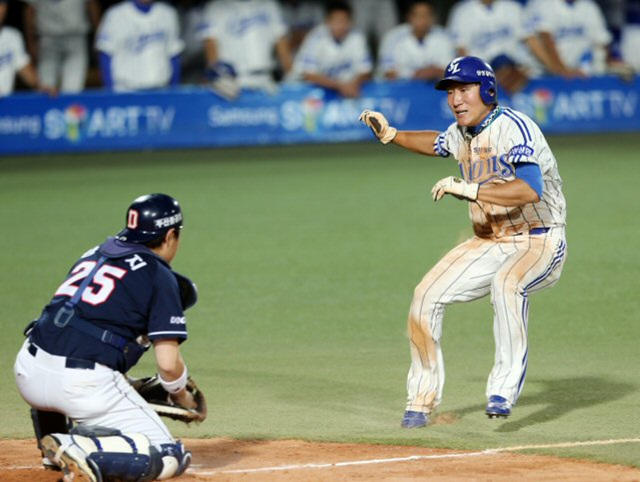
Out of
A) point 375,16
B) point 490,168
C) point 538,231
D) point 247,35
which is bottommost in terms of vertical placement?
point 538,231

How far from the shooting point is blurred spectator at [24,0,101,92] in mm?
20016

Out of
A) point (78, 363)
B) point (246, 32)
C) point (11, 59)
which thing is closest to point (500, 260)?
point (78, 363)

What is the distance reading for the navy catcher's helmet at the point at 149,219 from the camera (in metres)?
5.61

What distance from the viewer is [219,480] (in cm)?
571

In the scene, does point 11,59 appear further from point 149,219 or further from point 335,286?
point 149,219

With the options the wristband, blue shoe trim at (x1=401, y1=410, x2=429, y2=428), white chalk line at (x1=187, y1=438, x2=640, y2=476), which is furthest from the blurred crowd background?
the wristband

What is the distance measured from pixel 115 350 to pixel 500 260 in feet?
7.25

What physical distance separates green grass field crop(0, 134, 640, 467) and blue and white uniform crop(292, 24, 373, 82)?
1.53 metres

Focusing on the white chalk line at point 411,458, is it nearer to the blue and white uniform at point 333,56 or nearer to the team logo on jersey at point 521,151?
the team logo on jersey at point 521,151

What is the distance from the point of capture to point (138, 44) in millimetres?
19891

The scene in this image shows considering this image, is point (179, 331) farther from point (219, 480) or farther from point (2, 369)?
point (2, 369)

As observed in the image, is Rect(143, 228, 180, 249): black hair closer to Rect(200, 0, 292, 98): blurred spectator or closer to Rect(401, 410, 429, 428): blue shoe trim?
Rect(401, 410, 429, 428): blue shoe trim

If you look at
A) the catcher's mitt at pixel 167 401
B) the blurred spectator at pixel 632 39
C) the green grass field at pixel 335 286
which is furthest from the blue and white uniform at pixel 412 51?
the catcher's mitt at pixel 167 401

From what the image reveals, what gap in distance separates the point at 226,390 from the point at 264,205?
25.3ft
